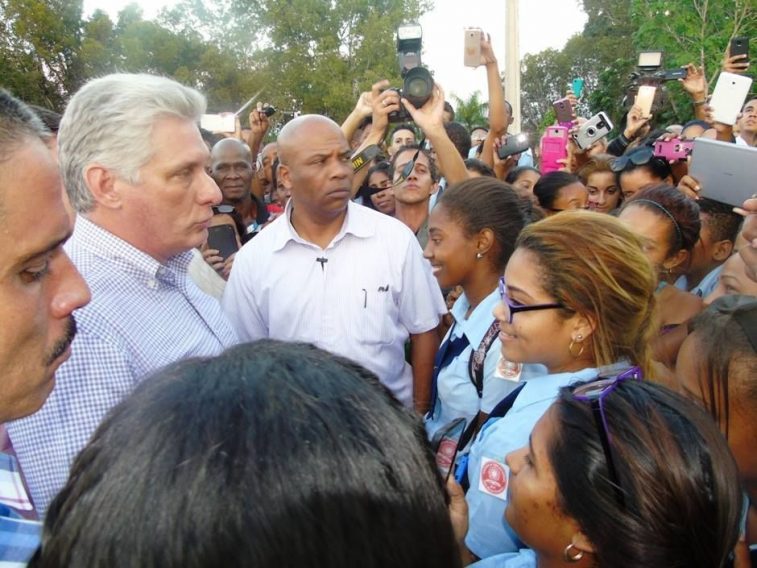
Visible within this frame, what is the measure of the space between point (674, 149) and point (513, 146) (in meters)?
1.33

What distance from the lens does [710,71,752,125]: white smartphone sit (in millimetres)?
5059

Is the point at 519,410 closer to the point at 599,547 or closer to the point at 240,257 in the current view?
the point at 599,547

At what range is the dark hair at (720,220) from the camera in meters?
3.22

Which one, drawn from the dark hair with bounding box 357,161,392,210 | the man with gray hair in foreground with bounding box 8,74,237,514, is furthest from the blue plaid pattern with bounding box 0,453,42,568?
the dark hair with bounding box 357,161,392,210

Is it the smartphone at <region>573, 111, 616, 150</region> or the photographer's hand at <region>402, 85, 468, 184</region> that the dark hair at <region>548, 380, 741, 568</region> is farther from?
the smartphone at <region>573, 111, 616, 150</region>

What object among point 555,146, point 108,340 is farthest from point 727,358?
point 555,146

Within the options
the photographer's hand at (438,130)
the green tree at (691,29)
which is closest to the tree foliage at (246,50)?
the green tree at (691,29)

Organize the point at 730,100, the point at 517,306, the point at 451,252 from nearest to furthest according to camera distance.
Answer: the point at 517,306, the point at 451,252, the point at 730,100

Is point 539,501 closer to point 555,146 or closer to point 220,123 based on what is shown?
point 555,146

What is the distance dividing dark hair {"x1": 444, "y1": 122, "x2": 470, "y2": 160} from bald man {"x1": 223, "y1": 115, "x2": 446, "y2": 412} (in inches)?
118

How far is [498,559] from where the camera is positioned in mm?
1567

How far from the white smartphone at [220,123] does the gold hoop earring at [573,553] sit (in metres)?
5.89

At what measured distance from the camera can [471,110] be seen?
75.6 ft

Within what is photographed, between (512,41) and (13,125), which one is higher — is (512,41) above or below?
above
